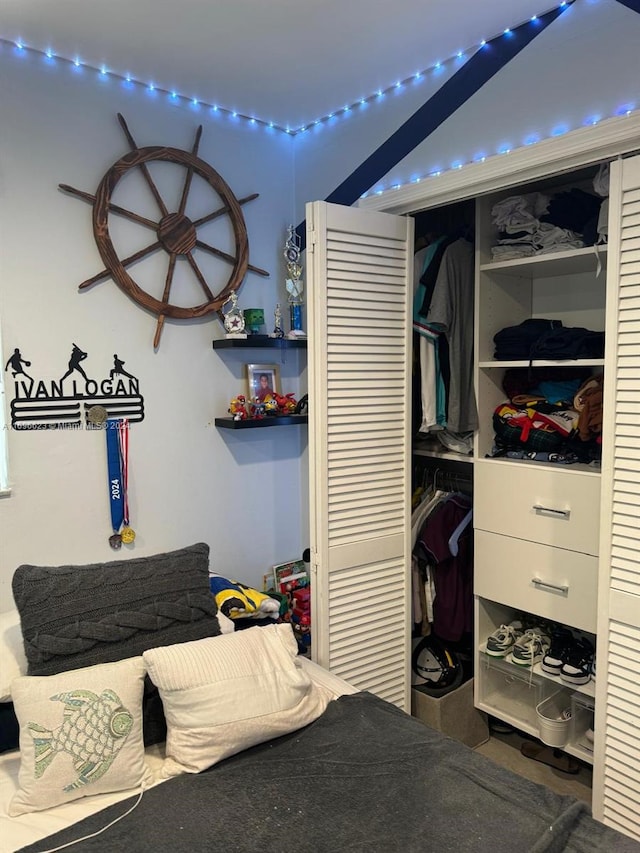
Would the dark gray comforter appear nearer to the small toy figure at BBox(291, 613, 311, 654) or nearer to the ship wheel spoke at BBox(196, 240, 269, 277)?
the small toy figure at BBox(291, 613, 311, 654)

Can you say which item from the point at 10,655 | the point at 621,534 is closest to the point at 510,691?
the point at 621,534

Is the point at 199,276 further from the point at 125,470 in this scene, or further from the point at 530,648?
the point at 530,648

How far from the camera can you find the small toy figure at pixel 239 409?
8.83ft

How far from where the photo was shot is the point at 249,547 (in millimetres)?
2924

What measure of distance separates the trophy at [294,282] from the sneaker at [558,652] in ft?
5.52

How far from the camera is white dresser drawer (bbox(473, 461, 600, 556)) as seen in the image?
238 centimetres

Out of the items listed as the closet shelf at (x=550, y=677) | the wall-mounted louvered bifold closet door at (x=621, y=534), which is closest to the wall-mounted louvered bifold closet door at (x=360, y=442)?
the closet shelf at (x=550, y=677)

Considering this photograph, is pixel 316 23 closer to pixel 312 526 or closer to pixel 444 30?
pixel 444 30

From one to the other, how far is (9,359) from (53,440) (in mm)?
318

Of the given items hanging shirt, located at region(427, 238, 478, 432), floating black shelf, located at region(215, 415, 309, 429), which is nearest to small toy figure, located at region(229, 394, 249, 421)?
floating black shelf, located at region(215, 415, 309, 429)

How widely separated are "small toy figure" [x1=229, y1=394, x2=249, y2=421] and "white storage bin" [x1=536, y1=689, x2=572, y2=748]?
169 centimetres

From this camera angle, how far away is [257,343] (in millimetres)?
2707

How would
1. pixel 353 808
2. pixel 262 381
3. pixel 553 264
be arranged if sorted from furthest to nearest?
pixel 262 381 < pixel 553 264 < pixel 353 808

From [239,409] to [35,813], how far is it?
5.18ft
